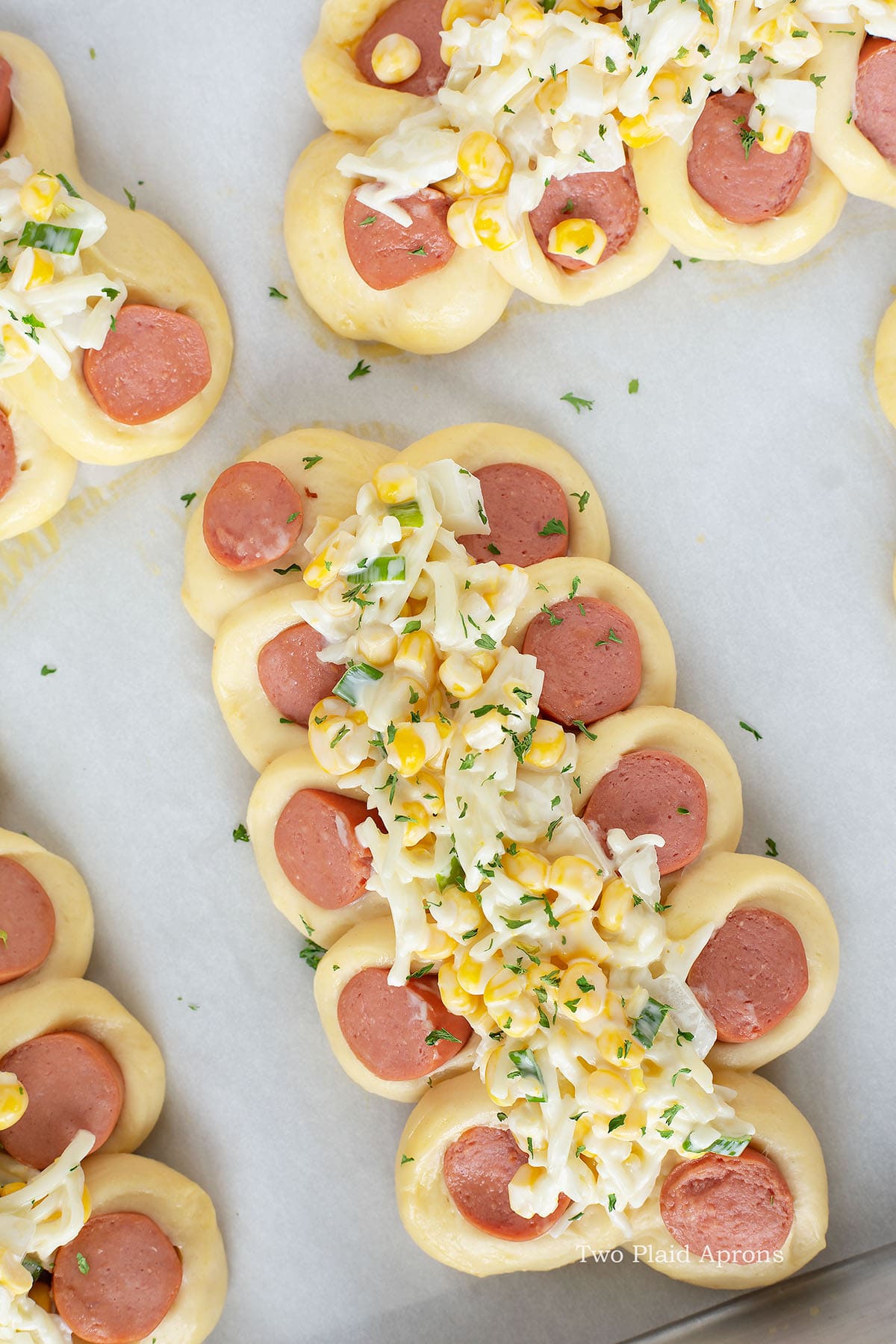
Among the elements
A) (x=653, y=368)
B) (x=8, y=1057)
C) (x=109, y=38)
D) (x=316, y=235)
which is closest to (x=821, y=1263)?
(x=8, y=1057)

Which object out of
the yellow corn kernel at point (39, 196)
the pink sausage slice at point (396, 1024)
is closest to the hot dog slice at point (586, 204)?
the yellow corn kernel at point (39, 196)

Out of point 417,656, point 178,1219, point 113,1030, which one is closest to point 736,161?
point 417,656

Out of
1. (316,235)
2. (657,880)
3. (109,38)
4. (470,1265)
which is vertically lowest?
(470,1265)

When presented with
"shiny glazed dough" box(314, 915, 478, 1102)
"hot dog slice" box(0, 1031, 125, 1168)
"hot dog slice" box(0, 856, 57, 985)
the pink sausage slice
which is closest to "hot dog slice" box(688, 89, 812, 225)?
"shiny glazed dough" box(314, 915, 478, 1102)

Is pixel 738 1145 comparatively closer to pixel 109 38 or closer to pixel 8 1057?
pixel 8 1057

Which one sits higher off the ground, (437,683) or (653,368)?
(653,368)

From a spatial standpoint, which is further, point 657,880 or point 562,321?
point 562,321
